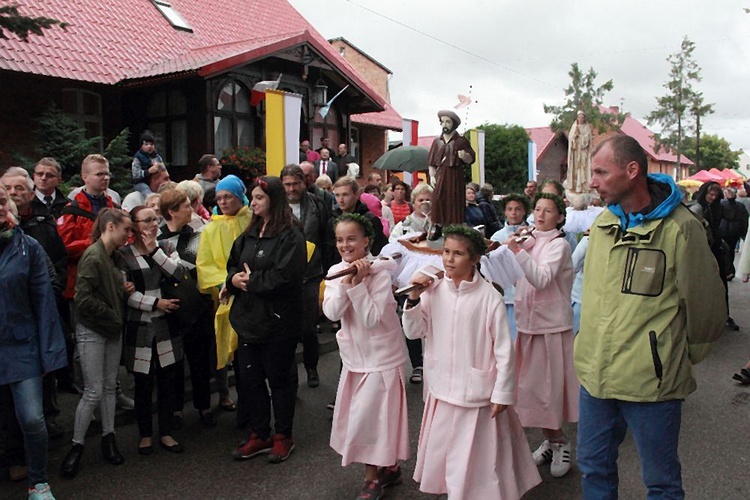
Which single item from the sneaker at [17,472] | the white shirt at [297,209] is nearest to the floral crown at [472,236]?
the white shirt at [297,209]

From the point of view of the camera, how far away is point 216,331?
5023 mm

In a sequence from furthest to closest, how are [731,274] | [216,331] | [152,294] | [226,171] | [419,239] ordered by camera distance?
[226,171] → [731,274] → [216,331] → [152,294] → [419,239]

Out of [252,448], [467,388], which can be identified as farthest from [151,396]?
[467,388]

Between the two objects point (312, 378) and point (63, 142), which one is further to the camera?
point (63, 142)

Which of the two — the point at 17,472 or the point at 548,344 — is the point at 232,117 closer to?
the point at 17,472

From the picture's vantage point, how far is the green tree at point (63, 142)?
Result: 11383mm

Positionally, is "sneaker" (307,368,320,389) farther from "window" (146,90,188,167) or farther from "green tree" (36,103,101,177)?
"window" (146,90,188,167)

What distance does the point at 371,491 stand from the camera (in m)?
3.87

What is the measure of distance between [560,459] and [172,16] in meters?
16.5

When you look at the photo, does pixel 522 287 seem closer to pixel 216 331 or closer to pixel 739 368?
pixel 216 331

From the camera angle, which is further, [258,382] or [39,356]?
[258,382]

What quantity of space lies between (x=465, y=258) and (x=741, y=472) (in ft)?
9.14

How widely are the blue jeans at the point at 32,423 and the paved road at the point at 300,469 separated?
38cm

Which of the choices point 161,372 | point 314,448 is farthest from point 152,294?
point 314,448
